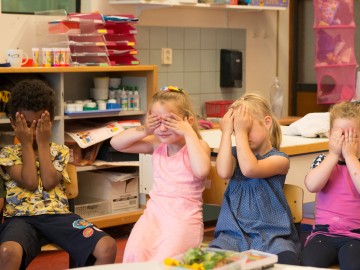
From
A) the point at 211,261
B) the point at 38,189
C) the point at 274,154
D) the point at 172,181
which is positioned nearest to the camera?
the point at 211,261

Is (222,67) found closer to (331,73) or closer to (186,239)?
(331,73)

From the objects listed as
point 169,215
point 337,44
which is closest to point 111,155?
point 169,215

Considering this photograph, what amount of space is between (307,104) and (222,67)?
0.97 meters

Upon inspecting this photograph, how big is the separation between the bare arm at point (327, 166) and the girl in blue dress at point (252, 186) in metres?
0.11

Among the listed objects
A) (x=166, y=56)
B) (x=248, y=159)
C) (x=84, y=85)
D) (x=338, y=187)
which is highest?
(x=166, y=56)

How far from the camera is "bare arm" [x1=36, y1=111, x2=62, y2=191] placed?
275 cm

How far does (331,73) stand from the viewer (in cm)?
538

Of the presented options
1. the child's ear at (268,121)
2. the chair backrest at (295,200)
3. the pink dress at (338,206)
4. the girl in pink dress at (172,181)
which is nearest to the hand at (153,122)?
the girl in pink dress at (172,181)

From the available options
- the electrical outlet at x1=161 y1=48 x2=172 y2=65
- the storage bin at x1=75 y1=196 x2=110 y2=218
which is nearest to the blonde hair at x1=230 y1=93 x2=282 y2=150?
the storage bin at x1=75 y1=196 x2=110 y2=218

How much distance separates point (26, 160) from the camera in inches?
107

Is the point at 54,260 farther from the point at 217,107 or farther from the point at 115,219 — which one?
the point at 217,107

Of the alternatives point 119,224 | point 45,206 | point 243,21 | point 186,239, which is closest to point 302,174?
point 186,239

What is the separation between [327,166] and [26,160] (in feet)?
3.67

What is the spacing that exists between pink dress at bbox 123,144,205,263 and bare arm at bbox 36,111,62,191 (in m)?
0.39
